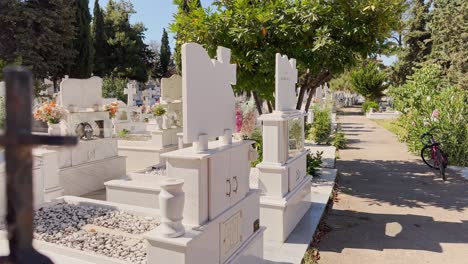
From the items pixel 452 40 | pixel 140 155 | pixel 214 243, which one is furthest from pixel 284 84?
pixel 452 40

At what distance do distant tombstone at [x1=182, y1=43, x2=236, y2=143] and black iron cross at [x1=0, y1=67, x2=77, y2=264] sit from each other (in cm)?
257

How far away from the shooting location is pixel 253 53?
787cm

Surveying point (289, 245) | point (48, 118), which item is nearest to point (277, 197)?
point (289, 245)

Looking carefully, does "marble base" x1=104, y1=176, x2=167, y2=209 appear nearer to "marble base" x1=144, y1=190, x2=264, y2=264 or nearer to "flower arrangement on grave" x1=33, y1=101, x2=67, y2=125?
"flower arrangement on grave" x1=33, y1=101, x2=67, y2=125

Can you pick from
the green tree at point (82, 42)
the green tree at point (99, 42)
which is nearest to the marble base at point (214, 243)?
the green tree at point (82, 42)

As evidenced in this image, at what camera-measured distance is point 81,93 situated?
8703 millimetres

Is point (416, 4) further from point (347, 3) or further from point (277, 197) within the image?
point (277, 197)

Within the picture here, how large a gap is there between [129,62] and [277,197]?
36.4 meters

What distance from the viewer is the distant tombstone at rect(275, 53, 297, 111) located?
5.97 m

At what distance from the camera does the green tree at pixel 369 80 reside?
35.1m

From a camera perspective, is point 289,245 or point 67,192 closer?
point 289,245

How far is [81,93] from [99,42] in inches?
1232

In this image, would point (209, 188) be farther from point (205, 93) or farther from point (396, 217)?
point (396, 217)

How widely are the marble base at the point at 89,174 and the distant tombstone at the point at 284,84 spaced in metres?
4.82
